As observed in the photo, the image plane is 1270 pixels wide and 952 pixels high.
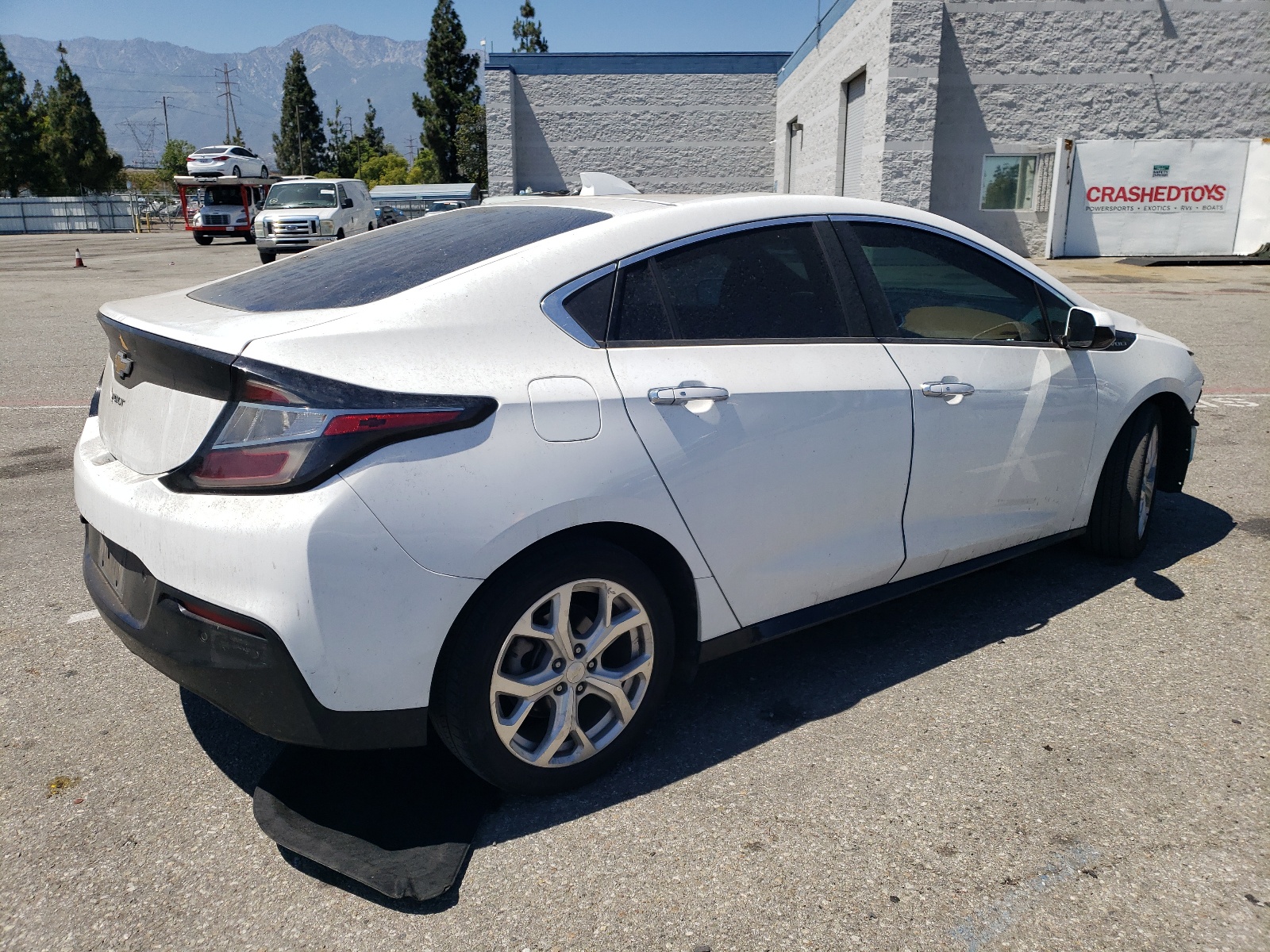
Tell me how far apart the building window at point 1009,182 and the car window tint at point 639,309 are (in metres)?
24.6

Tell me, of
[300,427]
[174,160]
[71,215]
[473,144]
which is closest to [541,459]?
[300,427]

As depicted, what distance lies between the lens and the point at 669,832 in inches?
101

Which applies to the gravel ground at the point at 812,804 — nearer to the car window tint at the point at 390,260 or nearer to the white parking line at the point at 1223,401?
the car window tint at the point at 390,260

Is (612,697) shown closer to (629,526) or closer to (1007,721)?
(629,526)

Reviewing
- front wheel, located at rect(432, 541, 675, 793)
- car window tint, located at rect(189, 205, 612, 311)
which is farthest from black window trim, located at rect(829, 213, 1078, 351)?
front wheel, located at rect(432, 541, 675, 793)

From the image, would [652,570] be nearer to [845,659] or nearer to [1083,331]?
[845,659]

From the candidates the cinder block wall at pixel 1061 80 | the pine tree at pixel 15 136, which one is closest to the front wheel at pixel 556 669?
the cinder block wall at pixel 1061 80

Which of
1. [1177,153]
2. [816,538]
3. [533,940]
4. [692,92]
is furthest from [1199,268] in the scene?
[533,940]

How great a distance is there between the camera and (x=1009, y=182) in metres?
24.8

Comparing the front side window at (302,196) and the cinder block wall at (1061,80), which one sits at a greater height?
the cinder block wall at (1061,80)

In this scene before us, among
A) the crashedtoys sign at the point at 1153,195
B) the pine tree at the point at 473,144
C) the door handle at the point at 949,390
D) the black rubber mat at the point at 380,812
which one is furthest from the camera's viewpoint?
the pine tree at the point at 473,144

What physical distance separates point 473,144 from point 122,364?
61.9 m

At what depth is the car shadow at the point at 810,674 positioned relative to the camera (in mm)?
2732

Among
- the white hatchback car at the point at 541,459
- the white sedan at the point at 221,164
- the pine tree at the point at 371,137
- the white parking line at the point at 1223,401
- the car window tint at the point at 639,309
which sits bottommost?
the white parking line at the point at 1223,401
